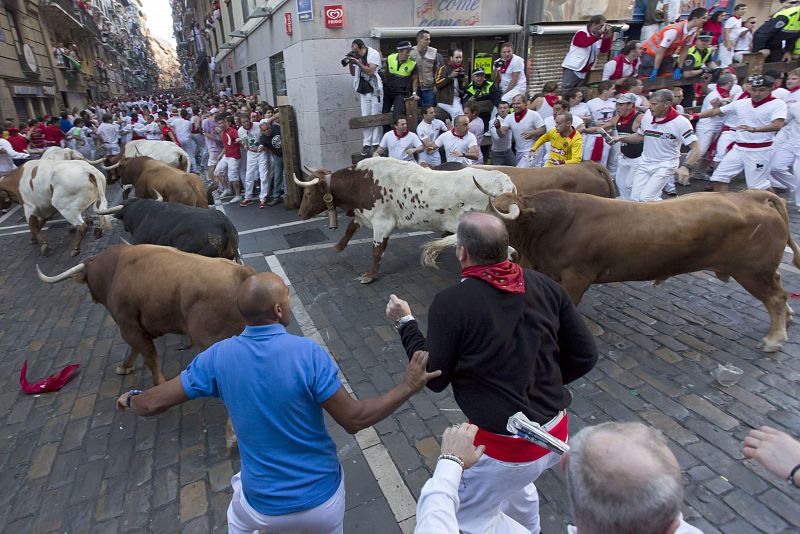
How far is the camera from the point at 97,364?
5.04 metres

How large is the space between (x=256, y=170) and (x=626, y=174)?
27.4 feet

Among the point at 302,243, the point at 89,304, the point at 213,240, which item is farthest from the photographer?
the point at 302,243

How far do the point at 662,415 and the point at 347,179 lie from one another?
5123 mm

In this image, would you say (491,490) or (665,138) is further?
(665,138)

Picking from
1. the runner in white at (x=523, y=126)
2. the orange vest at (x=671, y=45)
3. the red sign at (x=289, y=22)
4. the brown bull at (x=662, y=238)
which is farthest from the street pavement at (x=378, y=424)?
the red sign at (x=289, y=22)

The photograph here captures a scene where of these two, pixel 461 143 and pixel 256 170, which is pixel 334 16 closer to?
pixel 256 170

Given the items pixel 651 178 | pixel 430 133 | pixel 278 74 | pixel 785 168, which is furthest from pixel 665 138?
pixel 278 74

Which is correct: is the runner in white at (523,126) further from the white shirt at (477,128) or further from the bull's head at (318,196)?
the bull's head at (318,196)

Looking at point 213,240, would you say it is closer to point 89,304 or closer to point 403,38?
point 89,304

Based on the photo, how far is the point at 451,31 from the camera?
11656mm

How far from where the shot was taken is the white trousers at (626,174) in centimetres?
790

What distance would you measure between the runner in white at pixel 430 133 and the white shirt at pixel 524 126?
55.8 inches

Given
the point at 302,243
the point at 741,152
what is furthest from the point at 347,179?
the point at 741,152

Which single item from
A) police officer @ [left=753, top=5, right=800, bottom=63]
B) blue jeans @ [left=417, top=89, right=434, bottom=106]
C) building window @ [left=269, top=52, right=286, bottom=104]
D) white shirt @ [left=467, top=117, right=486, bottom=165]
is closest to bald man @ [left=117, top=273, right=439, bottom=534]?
white shirt @ [left=467, top=117, right=486, bottom=165]
